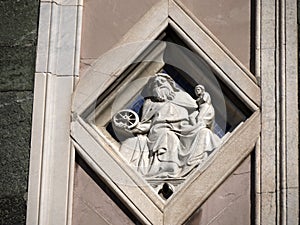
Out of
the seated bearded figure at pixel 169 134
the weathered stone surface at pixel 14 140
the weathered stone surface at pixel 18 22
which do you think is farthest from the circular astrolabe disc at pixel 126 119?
the weathered stone surface at pixel 18 22

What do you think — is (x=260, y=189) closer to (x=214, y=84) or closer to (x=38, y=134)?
(x=214, y=84)

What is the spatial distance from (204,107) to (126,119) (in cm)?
47

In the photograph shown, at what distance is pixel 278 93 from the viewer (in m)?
8.02

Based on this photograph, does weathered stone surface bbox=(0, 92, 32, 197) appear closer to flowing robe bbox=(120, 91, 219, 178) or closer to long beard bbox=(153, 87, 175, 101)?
flowing robe bbox=(120, 91, 219, 178)

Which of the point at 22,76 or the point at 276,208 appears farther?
the point at 22,76

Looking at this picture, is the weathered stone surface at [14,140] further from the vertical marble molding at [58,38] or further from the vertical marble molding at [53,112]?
the vertical marble molding at [58,38]

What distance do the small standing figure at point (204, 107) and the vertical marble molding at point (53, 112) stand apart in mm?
743

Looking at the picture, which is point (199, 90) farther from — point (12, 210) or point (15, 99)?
point (12, 210)

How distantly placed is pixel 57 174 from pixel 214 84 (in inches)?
41.9

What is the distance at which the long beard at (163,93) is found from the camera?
8211 millimetres

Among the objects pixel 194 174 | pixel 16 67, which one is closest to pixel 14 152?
pixel 16 67

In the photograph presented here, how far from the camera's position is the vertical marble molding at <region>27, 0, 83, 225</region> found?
7.94 m

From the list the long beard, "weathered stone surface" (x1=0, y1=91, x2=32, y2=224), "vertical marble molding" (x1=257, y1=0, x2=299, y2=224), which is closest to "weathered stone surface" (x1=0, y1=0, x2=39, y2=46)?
"weathered stone surface" (x1=0, y1=91, x2=32, y2=224)

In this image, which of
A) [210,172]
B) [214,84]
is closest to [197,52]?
[214,84]
